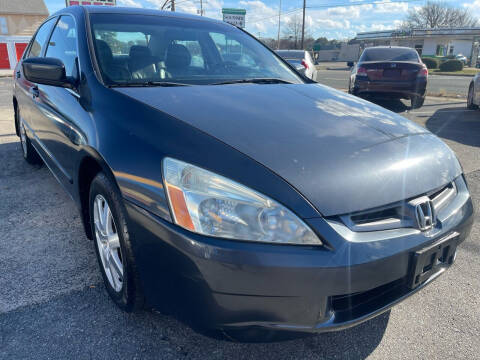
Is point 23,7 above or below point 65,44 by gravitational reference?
above

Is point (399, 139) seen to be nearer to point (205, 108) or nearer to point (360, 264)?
point (360, 264)

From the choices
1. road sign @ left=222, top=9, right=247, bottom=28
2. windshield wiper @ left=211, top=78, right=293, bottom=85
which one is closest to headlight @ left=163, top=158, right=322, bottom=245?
windshield wiper @ left=211, top=78, right=293, bottom=85

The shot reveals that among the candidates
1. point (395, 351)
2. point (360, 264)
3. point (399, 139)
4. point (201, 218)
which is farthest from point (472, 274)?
point (201, 218)

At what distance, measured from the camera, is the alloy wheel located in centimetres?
193

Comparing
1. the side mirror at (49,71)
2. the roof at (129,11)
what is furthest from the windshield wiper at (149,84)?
the roof at (129,11)

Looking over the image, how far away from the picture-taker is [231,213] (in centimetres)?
138

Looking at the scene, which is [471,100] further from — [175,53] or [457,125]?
[175,53]

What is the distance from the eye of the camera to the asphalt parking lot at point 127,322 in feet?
5.71

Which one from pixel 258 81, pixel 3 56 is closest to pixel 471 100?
pixel 258 81

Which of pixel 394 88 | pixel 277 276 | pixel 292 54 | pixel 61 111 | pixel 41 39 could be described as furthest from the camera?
pixel 292 54

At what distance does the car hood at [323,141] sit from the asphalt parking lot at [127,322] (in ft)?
2.47

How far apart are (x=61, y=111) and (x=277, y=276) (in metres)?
1.93

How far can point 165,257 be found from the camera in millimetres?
1464

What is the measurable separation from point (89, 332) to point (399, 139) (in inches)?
70.8
